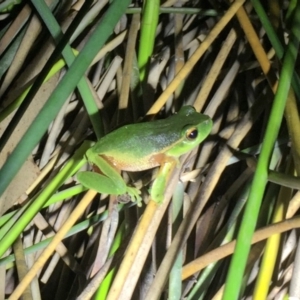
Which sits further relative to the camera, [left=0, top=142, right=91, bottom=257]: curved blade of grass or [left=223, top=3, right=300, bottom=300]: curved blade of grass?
[left=0, top=142, right=91, bottom=257]: curved blade of grass

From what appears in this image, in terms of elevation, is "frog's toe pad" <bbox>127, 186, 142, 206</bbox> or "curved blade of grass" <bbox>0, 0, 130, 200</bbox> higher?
"curved blade of grass" <bbox>0, 0, 130, 200</bbox>

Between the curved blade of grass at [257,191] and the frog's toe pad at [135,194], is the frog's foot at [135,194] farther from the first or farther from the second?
the curved blade of grass at [257,191]

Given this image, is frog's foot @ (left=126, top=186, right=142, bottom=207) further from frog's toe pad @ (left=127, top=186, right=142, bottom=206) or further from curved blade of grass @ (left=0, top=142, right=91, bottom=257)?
curved blade of grass @ (left=0, top=142, right=91, bottom=257)

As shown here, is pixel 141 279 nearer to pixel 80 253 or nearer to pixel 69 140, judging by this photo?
pixel 80 253

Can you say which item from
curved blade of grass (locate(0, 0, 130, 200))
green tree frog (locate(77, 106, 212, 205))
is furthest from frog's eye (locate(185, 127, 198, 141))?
curved blade of grass (locate(0, 0, 130, 200))

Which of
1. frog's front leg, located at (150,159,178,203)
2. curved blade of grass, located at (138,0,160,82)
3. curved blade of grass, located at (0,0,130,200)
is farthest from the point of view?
curved blade of grass, located at (138,0,160,82)

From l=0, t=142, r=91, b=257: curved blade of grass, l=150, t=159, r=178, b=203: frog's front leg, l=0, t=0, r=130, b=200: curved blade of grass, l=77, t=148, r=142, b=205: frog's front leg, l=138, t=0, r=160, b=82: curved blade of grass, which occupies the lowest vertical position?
l=150, t=159, r=178, b=203: frog's front leg

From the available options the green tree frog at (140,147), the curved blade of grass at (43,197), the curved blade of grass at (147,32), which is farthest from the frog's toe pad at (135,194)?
the curved blade of grass at (147,32)
